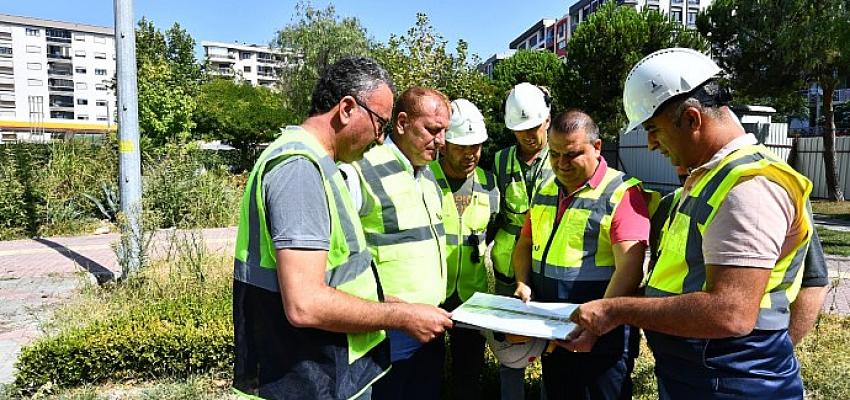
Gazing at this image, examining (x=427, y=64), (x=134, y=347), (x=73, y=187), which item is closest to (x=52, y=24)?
(x=73, y=187)

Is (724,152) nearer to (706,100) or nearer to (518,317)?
(706,100)

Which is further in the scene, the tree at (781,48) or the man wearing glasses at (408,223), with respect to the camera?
the tree at (781,48)

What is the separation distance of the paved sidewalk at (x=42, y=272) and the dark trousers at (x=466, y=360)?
337cm

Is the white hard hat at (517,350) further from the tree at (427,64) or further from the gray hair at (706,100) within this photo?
the tree at (427,64)

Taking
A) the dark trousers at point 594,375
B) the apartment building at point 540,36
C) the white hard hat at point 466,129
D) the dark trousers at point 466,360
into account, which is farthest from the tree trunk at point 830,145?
the apartment building at point 540,36

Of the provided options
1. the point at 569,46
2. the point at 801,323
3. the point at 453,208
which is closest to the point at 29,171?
the point at 453,208

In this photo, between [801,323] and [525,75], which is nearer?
[801,323]

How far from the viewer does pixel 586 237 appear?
92.4 inches

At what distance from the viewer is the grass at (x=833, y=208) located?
14430 millimetres

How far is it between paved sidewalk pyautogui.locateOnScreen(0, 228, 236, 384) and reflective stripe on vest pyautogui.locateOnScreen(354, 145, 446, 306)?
3577 mm

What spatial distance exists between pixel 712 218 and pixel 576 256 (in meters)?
0.90

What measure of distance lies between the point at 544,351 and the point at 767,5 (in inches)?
723

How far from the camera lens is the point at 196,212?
21.2 ft

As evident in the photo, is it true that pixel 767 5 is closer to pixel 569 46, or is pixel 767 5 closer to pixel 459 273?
pixel 569 46
